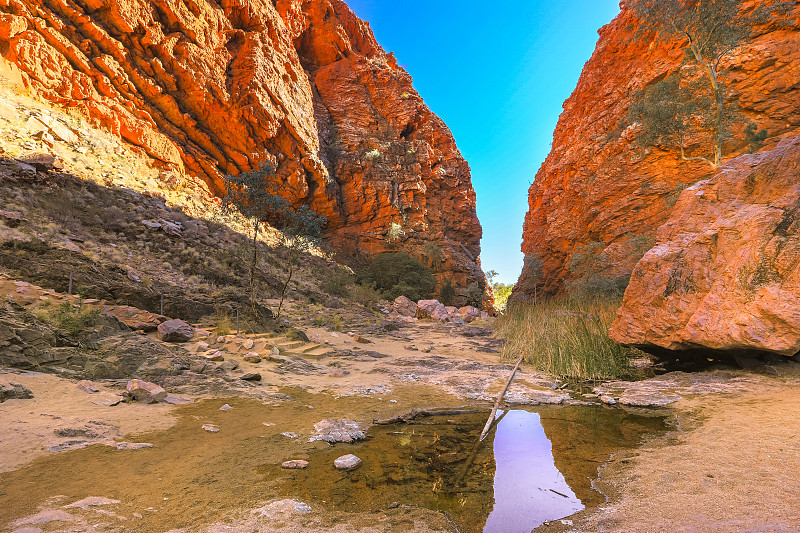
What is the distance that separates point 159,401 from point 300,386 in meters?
1.90

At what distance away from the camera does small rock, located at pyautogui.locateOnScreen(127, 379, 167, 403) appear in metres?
3.85

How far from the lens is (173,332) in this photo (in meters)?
6.30

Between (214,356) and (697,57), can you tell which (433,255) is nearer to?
(697,57)

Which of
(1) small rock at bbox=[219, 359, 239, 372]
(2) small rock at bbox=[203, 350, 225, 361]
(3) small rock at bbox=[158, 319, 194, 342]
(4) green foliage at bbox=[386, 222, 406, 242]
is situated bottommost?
(1) small rock at bbox=[219, 359, 239, 372]

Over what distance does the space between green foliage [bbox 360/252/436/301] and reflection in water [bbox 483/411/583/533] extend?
893 inches

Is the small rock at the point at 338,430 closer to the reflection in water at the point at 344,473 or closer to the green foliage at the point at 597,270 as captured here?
the reflection in water at the point at 344,473

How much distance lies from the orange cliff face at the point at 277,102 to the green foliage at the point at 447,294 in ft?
5.43

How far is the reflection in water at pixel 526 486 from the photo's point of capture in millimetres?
1930

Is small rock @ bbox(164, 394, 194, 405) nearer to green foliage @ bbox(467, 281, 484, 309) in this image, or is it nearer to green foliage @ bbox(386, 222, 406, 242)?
green foliage @ bbox(386, 222, 406, 242)

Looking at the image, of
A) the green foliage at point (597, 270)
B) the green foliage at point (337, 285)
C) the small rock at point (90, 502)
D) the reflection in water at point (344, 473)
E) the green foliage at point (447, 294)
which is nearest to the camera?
the small rock at point (90, 502)

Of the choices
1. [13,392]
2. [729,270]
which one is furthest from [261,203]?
[729,270]

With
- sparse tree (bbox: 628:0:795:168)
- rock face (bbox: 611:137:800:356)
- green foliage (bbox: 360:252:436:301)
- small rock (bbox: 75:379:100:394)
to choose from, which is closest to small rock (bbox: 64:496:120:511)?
small rock (bbox: 75:379:100:394)

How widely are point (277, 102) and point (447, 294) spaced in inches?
837

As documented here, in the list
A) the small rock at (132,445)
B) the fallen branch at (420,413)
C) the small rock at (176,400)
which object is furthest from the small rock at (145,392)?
the fallen branch at (420,413)
